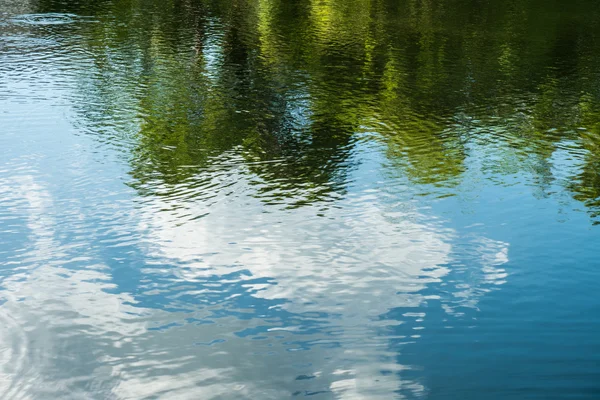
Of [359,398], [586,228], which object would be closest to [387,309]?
[359,398]

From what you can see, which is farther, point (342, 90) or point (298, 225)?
point (342, 90)

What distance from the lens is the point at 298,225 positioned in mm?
10945

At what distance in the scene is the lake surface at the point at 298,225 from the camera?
7871 mm

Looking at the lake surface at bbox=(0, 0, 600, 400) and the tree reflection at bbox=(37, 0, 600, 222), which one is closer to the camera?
the lake surface at bbox=(0, 0, 600, 400)

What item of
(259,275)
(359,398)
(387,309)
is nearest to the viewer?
(359,398)

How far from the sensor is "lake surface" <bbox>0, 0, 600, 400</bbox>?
25.8ft

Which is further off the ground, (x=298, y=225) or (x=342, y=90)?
(x=342, y=90)

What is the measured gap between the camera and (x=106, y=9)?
92.8ft

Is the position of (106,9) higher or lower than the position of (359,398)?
higher

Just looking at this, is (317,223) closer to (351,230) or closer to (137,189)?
(351,230)

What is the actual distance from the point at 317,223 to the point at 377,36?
47.0 ft

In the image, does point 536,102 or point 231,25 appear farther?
point 231,25

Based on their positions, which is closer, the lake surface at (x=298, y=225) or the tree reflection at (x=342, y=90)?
the lake surface at (x=298, y=225)

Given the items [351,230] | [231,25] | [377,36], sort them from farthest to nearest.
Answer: [231,25]
[377,36]
[351,230]
